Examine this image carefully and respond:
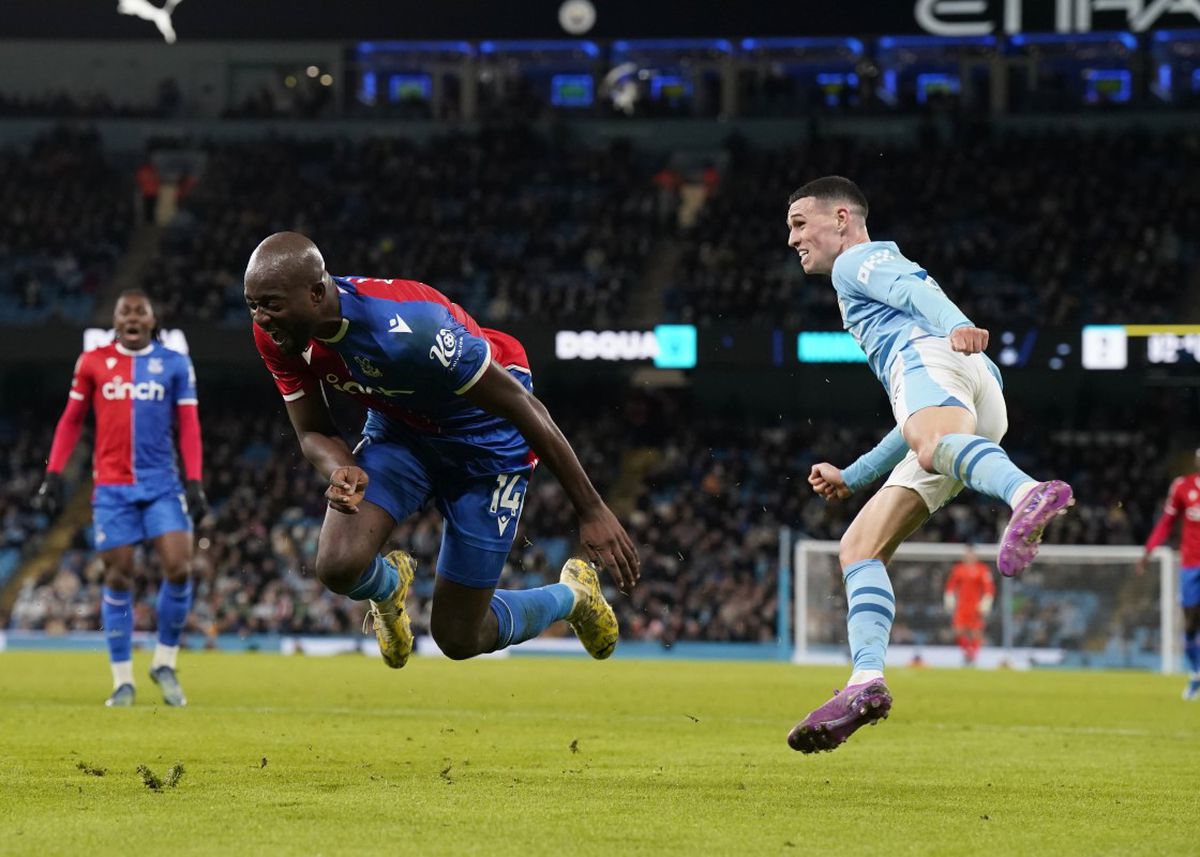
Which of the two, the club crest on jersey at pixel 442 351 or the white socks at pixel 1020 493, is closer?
the white socks at pixel 1020 493

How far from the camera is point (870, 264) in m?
6.71

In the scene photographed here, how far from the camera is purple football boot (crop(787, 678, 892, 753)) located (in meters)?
5.76

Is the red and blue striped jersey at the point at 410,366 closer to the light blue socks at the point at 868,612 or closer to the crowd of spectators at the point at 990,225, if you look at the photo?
the light blue socks at the point at 868,612

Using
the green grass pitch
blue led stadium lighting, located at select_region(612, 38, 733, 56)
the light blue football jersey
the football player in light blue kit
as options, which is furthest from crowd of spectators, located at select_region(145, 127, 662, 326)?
the light blue football jersey

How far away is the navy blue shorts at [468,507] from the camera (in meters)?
7.19

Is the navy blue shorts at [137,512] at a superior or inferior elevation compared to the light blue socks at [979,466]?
inferior

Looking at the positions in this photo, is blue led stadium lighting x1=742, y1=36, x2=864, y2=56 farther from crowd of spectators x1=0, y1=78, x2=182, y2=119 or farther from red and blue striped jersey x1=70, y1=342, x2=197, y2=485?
red and blue striped jersey x1=70, y1=342, x2=197, y2=485

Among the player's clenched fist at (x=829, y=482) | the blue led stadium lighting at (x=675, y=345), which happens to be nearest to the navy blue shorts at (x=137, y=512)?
the player's clenched fist at (x=829, y=482)

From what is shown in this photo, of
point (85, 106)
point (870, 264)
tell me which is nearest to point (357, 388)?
point (870, 264)

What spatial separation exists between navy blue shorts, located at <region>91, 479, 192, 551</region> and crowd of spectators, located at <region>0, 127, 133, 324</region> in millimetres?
20628

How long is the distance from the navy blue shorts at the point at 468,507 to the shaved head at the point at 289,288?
1.14m

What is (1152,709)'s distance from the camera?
13148mm

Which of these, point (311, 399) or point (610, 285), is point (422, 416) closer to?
point (311, 399)

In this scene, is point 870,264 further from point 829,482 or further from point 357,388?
point 357,388
